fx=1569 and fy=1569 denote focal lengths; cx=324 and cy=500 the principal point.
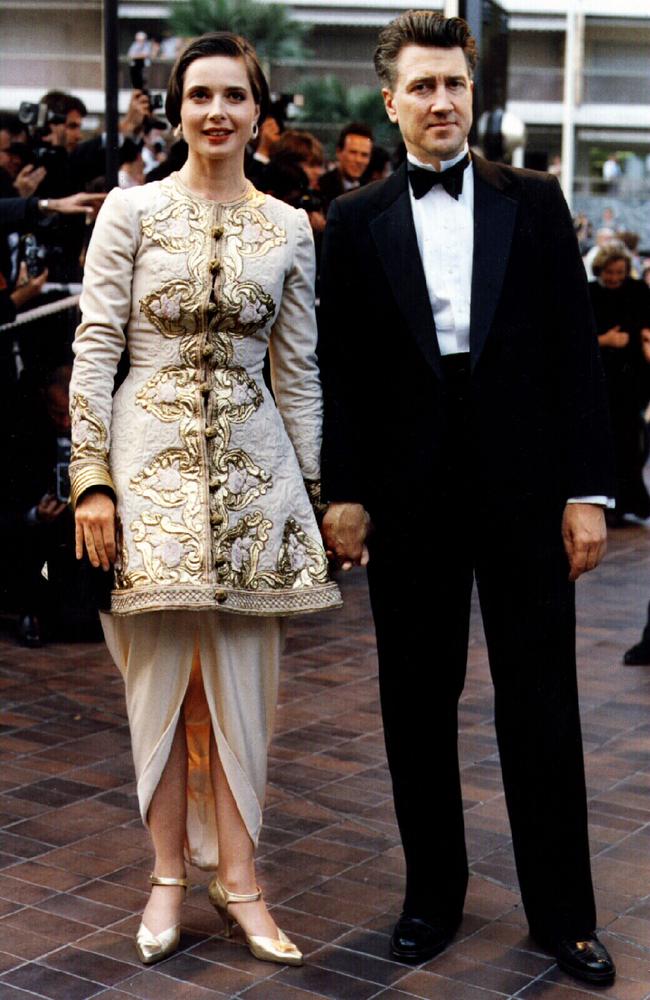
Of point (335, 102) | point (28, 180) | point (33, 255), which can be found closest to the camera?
point (33, 255)

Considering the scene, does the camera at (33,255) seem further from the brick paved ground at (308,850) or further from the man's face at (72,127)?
the man's face at (72,127)

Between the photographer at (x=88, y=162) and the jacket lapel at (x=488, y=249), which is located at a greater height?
the photographer at (x=88, y=162)

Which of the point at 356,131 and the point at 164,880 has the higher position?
the point at 356,131

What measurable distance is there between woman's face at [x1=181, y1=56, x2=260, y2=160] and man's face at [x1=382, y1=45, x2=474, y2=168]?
367 millimetres

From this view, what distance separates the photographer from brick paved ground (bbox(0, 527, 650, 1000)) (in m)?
3.65

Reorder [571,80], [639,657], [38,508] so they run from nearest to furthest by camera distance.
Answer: [639,657]
[38,508]
[571,80]

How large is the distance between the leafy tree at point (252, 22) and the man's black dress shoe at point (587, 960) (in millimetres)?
49247

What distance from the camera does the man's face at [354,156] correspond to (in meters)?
9.55

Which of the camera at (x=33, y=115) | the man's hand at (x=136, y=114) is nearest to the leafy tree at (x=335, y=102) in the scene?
the man's hand at (x=136, y=114)

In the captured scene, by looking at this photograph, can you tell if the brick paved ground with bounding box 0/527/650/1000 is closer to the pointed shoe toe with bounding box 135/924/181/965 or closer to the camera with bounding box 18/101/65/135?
the pointed shoe toe with bounding box 135/924/181/965

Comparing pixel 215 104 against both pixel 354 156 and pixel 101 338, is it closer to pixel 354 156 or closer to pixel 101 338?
pixel 101 338

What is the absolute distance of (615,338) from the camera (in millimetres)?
10758

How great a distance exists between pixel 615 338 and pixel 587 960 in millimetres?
7573

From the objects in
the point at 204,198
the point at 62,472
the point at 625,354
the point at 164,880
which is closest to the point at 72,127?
the point at 62,472
